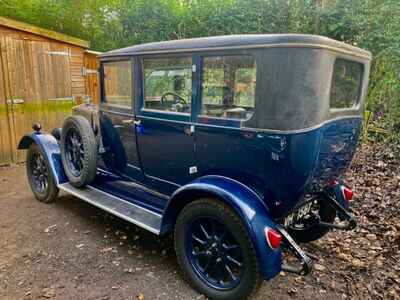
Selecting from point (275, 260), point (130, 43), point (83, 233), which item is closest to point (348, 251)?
point (275, 260)

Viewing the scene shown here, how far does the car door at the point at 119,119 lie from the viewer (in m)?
3.01

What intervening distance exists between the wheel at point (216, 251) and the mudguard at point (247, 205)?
63mm

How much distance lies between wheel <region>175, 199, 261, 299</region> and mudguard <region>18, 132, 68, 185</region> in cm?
188

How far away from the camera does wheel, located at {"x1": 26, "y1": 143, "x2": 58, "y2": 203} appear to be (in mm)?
3869

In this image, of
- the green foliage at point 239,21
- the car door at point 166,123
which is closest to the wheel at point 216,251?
the car door at point 166,123

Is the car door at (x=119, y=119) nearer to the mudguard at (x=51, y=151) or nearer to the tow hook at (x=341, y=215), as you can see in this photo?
the mudguard at (x=51, y=151)

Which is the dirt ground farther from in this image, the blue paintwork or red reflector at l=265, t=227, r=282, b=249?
red reflector at l=265, t=227, r=282, b=249

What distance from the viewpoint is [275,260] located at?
79.4 inches

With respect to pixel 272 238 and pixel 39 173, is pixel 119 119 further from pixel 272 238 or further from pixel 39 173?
pixel 272 238

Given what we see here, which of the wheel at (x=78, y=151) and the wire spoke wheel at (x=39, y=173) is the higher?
the wheel at (x=78, y=151)

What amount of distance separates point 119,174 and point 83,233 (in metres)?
0.73

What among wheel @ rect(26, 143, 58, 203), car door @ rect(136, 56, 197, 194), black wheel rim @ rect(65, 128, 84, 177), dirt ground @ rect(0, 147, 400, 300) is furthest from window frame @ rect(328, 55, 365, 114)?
wheel @ rect(26, 143, 58, 203)

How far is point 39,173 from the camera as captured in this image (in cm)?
408

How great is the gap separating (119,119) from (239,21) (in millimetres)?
4878
